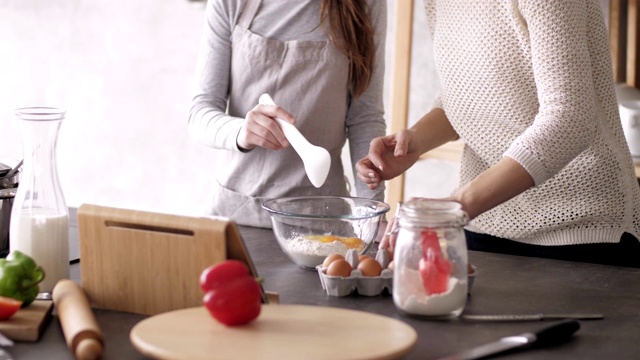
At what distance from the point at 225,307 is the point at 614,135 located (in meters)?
1.00

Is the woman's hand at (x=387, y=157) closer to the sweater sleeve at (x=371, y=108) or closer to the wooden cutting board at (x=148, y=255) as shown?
the sweater sleeve at (x=371, y=108)

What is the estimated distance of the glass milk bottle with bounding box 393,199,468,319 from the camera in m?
1.18

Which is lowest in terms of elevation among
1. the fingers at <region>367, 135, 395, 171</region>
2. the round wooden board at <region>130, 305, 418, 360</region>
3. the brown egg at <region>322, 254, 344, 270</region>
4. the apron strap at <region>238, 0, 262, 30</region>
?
the round wooden board at <region>130, 305, 418, 360</region>

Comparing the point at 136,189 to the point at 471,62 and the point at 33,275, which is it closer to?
the point at 471,62

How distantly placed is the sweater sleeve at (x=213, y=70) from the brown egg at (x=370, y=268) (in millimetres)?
721

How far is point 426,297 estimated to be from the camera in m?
1.19

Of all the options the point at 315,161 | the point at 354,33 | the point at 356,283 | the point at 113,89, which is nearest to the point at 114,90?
the point at 113,89

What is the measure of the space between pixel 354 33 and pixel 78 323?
3.68 feet

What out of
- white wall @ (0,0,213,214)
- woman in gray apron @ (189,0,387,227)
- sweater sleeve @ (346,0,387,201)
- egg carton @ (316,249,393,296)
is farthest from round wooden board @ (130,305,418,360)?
white wall @ (0,0,213,214)

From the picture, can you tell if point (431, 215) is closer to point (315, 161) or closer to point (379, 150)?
point (315, 161)

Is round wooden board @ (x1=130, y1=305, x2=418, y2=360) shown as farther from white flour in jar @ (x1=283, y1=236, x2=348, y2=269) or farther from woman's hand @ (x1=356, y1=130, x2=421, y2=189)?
woman's hand @ (x1=356, y1=130, x2=421, y2=189)

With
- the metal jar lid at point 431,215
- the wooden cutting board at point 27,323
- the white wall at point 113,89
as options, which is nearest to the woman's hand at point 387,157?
the metal jar lid at point 431,215

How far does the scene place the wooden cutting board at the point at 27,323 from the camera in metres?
1.10

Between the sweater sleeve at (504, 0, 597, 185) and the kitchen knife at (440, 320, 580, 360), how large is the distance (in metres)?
0.42
